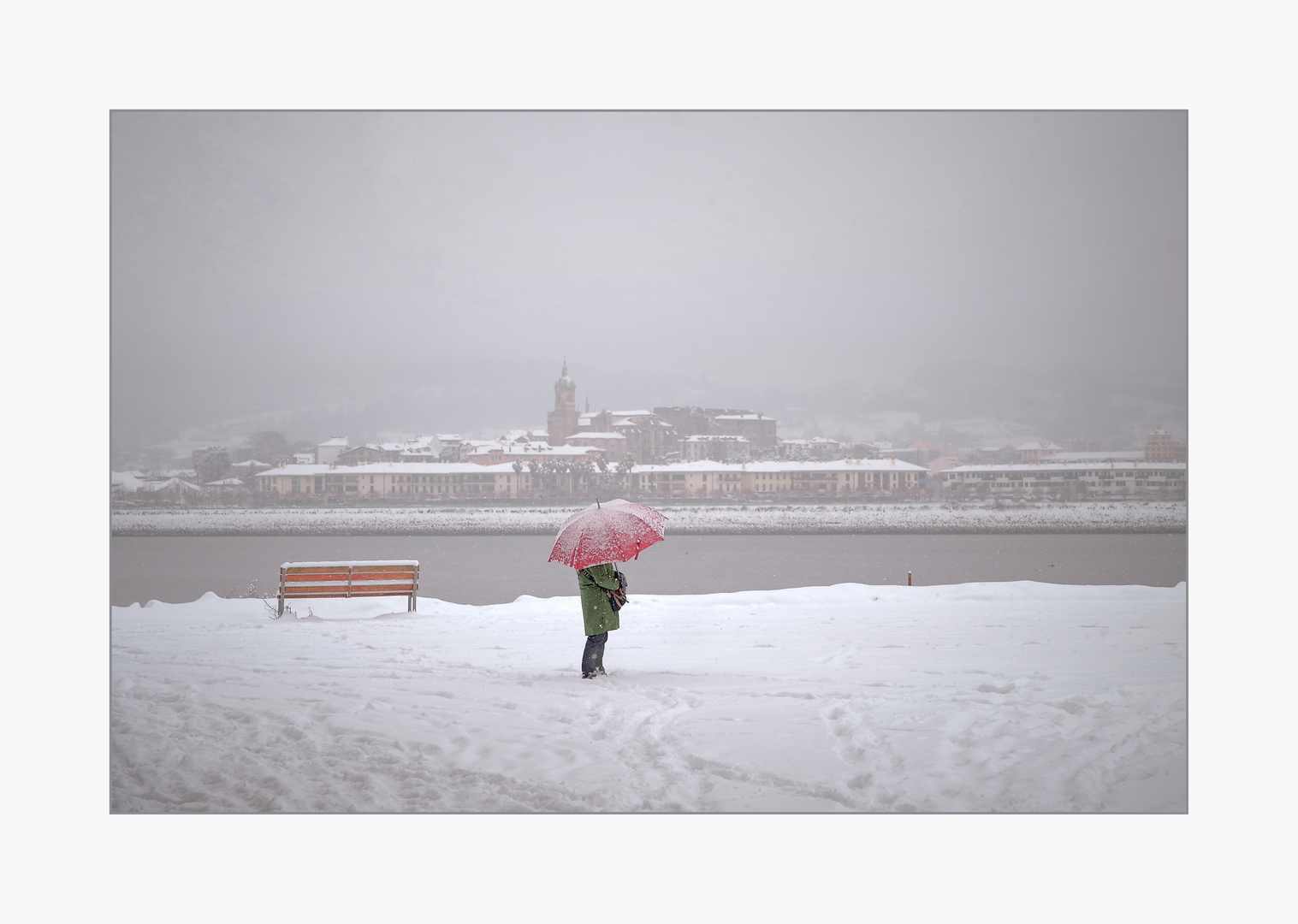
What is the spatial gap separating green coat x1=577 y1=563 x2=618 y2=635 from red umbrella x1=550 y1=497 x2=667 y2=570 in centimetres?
17

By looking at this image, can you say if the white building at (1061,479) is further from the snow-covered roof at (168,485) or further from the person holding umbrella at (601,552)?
the snow-covered roof at (168,485)

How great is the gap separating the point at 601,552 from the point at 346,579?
13.1ft

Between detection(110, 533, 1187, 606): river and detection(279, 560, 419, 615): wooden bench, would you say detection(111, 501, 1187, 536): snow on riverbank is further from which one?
detection(279, 560, 419, 615): wooden bench

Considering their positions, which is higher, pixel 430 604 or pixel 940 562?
pixel 430 604

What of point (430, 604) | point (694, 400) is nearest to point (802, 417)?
point (694, 400)

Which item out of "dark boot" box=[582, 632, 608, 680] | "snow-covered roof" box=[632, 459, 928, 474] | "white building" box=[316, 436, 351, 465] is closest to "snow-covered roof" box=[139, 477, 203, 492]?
"white building" box=[316, 436, 351, 465]

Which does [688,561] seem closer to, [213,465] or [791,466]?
[213,465]

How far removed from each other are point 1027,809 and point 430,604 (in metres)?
6.09

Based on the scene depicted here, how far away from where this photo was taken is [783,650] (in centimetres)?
581

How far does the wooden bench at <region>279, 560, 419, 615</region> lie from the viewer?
7.52 metres

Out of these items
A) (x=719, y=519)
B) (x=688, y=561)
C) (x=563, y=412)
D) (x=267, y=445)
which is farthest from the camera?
(x=563, y=412)

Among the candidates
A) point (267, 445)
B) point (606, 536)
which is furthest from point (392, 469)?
point (606, 536)

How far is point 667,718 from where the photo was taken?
420 centimetres

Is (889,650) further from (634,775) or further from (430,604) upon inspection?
(430,604)
